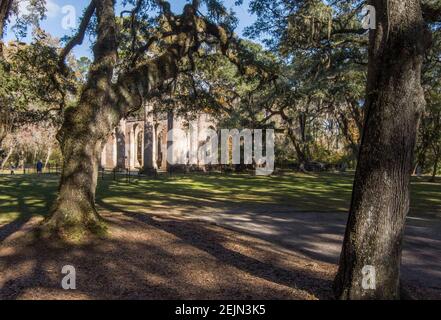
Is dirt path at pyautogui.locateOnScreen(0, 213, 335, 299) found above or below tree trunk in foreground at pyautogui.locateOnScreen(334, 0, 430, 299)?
below

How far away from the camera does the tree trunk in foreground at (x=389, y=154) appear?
4301 mm

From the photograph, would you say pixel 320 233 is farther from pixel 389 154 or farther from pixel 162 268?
pixel 389 154

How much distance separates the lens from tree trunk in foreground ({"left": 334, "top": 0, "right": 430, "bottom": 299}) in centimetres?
430

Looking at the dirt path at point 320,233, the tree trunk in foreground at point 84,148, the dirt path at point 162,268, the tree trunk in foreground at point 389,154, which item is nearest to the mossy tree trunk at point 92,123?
the tree trunk in foreground at point 84,148

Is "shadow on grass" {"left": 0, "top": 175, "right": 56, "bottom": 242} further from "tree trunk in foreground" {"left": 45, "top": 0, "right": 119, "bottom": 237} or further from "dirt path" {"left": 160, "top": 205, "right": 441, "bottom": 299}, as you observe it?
"dirt path" {"left": 160, "top": 205, "right": 441, "bottom": 299}

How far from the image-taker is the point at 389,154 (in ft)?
14.1

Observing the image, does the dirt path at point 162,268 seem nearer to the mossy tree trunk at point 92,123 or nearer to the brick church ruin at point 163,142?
the mossy tree trunk at point 92,123

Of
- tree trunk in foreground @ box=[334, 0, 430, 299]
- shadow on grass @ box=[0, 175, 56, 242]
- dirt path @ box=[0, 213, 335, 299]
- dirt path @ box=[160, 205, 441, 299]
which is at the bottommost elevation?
dirt path @ box=[160, 205, 441, 299]

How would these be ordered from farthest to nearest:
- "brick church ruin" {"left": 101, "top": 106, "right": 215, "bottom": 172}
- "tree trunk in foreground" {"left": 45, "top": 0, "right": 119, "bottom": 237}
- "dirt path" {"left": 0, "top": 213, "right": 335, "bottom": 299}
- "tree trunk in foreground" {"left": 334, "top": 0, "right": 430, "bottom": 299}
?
"brick church ruin" {"left": 101, "top": 106, "right": 215, "bottom": 172}
"tree trunk in foreground" {"left": 45, "top": 0, "right": 119, "bottom": 237}
"dirt path" {"left": 0, "top": 213, "right": 335, "bottom": 299}
"tree trunk in foreground" {"left": 334, "top": 0, "right": 430, "bottom": 299}

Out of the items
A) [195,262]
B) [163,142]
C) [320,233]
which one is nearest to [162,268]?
[195,262]

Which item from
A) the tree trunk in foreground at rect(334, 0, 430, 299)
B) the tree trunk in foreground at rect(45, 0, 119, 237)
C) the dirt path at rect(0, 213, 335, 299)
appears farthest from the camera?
the tree trunk in foreground at rect(45, 0, 119, 237)

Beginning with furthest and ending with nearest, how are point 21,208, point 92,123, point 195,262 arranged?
point 21,208
point 92,123
point 195,262

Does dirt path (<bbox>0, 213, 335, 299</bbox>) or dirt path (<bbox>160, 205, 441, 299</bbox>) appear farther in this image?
dirt path (<bbox>160, 205, 441, 299</bbox>)

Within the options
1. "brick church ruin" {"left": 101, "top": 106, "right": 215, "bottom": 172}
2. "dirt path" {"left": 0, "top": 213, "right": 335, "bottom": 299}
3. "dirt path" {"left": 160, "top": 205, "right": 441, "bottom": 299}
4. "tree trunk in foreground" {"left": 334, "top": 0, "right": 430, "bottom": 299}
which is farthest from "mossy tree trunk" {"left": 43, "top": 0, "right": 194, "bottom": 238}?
"brick church ruin" {"left": 101, "top": 106, "right": 215, "bottom": 172}
